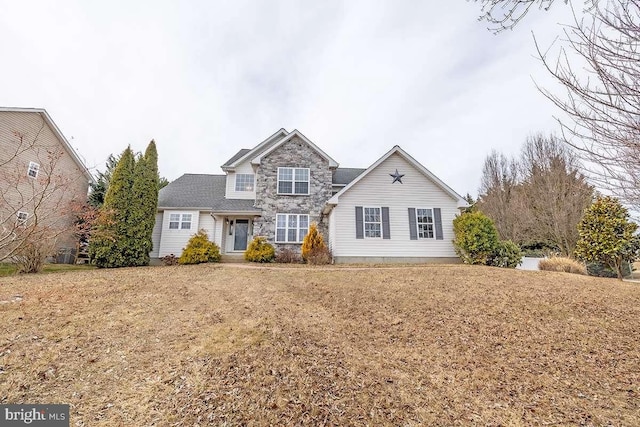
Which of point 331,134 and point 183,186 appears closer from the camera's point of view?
point 183,186

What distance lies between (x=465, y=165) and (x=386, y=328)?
30.3 m

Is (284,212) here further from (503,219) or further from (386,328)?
(503,219)

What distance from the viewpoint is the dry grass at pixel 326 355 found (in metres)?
3.23

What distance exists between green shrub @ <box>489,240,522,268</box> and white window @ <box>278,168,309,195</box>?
10.7 meters

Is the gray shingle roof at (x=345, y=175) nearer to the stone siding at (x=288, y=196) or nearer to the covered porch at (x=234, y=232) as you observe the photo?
the stone siding at (x=288, y=196)

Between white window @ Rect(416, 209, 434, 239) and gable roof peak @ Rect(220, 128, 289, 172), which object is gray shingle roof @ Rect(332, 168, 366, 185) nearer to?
gable roof peak @ Rect(220, 128, 289, 172)

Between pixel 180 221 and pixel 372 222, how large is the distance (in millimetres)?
12025

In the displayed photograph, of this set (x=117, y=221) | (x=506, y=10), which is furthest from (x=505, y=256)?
(x=117, y=221)

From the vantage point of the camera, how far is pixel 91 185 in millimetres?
19969

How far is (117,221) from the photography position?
13.3 metres

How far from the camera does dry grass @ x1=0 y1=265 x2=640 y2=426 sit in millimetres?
3230

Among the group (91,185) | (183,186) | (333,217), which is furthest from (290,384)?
(91,185)

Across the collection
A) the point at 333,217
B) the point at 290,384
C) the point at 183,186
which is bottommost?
the point at 290,384

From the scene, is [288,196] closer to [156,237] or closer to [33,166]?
[156,237]
